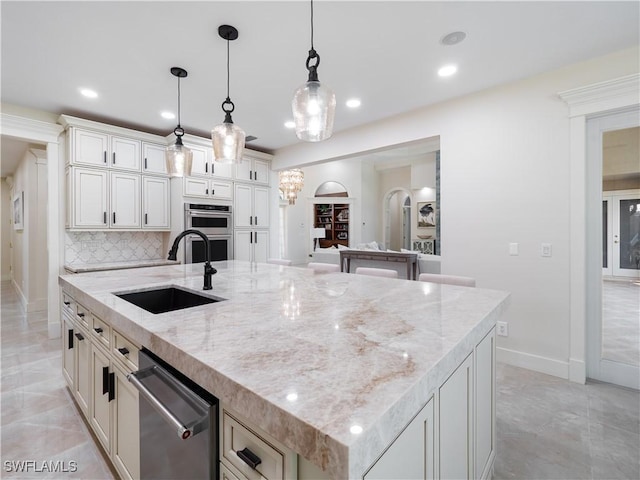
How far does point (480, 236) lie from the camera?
3.16 metres

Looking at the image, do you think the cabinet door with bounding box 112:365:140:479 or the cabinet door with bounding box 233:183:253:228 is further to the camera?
the cabinet door with bounding box 233:183:253:228

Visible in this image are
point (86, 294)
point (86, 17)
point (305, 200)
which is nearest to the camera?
point (86, 294)

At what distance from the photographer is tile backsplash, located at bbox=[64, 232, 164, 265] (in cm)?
383

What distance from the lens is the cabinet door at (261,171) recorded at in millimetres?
→ 5214

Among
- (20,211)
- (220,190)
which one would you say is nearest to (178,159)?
(220,190)

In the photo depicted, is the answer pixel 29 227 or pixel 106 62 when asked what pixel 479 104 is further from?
pixel 29 227

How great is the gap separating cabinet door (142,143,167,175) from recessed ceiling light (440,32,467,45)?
11.7 feet

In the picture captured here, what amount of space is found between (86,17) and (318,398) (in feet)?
9.22

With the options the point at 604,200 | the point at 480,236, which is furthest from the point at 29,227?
the point at 604,200

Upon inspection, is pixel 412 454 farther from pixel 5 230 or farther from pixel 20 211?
pixel 5 230

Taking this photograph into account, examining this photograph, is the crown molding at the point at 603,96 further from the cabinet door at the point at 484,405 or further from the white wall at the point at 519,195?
the cabinet door at the point at 484,405

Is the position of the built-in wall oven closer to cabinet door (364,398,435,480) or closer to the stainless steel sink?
the stainless steel sink

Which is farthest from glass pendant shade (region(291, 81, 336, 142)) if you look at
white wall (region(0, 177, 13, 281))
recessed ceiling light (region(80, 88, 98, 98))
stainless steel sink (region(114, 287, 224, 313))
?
white wall (region(0, 177, 13, 281))

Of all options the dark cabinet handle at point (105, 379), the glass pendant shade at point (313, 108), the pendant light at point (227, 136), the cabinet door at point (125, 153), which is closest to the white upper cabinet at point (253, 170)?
the cabinet door at point (125, 153)
